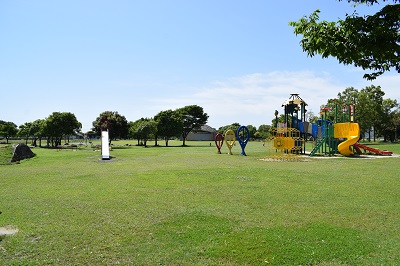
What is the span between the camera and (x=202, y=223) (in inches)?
320

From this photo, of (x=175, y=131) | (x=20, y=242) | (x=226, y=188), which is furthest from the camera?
(x=175, y=131)

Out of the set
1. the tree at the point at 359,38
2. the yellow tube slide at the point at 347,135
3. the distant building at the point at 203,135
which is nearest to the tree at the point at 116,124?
the yellow tube slide at the point at 347,135

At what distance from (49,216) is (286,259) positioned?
6647 millimetres

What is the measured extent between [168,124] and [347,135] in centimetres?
4439

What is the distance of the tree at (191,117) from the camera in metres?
79.7

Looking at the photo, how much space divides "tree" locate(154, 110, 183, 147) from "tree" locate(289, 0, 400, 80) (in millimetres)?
64656

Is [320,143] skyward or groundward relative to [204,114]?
groundward

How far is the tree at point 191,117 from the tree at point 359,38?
73.7 metres

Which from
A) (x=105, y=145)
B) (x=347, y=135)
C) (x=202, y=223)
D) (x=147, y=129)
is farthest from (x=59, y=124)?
(x=202, y=223)

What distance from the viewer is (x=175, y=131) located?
7044cm

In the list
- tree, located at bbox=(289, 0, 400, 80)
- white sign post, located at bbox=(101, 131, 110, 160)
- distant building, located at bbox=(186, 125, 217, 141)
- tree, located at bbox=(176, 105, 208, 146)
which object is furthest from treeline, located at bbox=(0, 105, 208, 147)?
tree, located at bbox=(289, 0, 400, 80)

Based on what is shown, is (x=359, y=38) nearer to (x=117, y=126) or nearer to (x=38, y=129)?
(x=117, y=126)

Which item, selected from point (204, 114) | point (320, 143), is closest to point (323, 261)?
point (320, 143)

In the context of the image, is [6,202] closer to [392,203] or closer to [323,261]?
[323,261]
